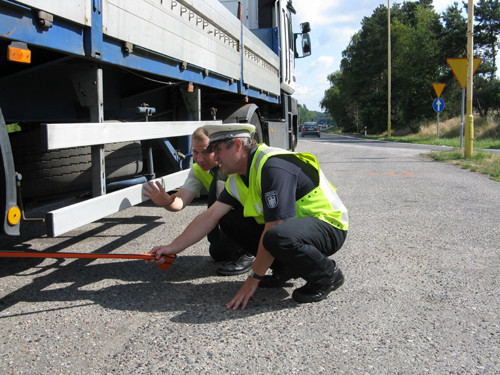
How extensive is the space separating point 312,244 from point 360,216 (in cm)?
301

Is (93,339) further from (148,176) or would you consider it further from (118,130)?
(148,176)

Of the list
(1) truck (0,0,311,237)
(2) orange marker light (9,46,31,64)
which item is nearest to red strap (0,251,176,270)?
(1) truck (0,0,311,237)

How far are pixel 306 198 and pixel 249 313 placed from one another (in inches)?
31.0

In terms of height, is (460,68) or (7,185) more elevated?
(460,68)

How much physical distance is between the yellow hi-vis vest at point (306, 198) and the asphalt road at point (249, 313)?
547 millimetres

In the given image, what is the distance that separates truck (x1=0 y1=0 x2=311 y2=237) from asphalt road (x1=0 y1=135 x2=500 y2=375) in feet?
1.79

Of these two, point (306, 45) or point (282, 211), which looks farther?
point (306, 45)

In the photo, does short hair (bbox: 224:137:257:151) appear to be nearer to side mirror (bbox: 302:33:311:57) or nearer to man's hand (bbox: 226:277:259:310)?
man's hand (bbox: 226:277:259:310)

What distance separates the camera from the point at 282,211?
2.92m

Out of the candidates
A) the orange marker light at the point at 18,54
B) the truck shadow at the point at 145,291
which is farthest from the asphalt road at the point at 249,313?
the orange marker light at the point at 18,54

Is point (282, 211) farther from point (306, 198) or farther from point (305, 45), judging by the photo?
point (305, 45)

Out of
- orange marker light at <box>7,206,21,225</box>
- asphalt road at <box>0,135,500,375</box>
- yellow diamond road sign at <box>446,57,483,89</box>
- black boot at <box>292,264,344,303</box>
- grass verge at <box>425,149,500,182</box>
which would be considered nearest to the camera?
asphalt road at <box>0,135,500,375</box>

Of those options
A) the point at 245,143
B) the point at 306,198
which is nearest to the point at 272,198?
the point at 306,198

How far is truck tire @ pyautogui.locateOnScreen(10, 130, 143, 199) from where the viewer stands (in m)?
3.83
